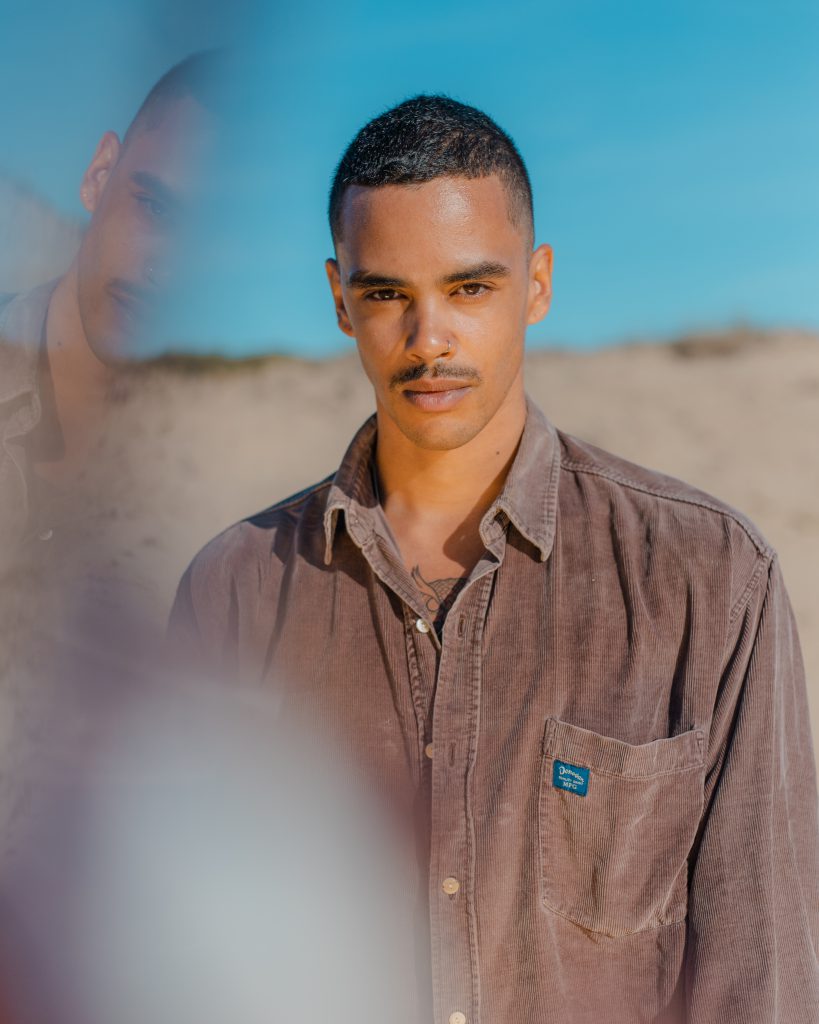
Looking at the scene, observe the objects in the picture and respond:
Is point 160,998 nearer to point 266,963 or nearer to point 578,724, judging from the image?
point 266,963

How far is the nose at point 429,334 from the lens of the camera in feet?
4.42

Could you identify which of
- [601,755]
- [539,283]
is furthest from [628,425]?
[601,755]

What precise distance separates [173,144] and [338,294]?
408 mm

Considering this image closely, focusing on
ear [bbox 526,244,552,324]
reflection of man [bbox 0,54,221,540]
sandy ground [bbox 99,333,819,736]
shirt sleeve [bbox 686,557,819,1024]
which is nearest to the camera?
reflection of man [bbox 0,54,221,540]

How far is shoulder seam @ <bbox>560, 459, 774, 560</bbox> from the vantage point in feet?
4.55

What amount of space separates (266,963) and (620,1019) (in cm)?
46

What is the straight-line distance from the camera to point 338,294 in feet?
4.97

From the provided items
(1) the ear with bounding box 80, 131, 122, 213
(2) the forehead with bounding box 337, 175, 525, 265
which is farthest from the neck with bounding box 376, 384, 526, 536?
(1) the ear with bounding box 80, 131, 122, 213

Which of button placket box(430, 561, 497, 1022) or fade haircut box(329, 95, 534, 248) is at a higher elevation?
fade haircut box(329, 95, 534, 248)

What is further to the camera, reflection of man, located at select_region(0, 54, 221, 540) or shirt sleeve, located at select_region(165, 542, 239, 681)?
shirt sleeve, located at select_region(165, 542, 239, 681)

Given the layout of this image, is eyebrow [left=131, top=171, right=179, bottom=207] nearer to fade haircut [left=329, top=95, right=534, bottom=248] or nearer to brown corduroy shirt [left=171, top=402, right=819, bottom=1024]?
fade haircut [left=329, top=95, right=534, bottom=248]

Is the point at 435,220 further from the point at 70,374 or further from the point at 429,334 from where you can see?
the point at 70,374

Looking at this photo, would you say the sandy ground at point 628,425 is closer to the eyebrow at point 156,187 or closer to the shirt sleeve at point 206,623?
the shirt sleeve at point 206,623

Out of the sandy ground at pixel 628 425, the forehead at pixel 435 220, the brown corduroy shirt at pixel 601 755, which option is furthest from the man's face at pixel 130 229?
the sandy ground at pixel 628 425
